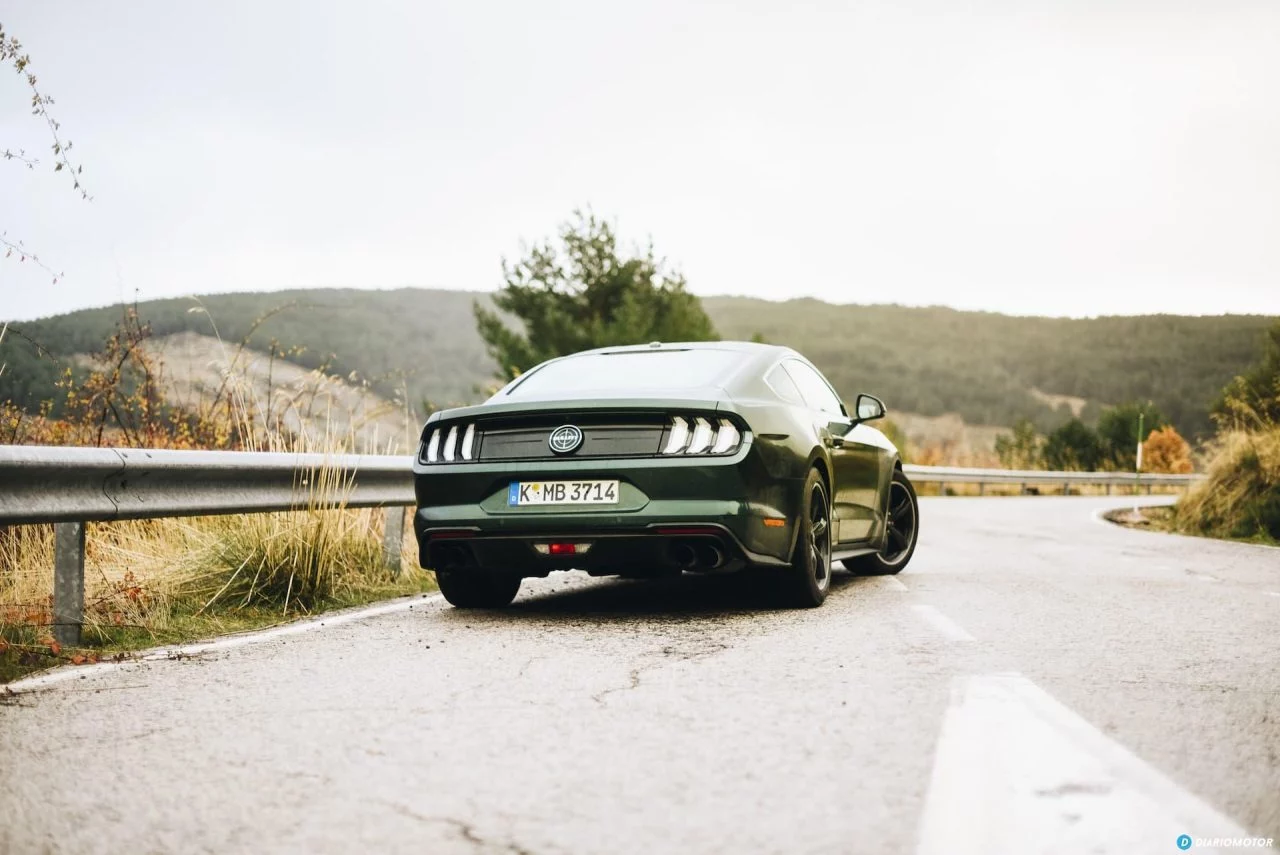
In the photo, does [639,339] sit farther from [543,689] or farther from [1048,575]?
[543,689]

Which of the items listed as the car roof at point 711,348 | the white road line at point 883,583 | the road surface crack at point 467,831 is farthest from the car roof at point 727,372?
the road surface crack at point 467,831

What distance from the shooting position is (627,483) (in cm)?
605

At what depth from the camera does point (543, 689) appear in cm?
443

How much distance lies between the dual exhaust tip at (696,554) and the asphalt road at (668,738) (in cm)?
30

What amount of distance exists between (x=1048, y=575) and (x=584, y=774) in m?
6.54

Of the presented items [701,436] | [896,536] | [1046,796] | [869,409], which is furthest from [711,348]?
[1046,796]

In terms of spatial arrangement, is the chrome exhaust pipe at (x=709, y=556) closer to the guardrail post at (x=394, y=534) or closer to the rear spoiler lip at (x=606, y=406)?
the rear spoiler lip at (x=606, y=406)

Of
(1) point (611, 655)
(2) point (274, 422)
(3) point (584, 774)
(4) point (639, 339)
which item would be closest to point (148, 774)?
(3) point (584, 774)

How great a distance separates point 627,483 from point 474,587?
4.35ft

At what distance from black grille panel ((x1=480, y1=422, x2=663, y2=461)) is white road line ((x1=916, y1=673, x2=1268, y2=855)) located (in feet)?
7.96

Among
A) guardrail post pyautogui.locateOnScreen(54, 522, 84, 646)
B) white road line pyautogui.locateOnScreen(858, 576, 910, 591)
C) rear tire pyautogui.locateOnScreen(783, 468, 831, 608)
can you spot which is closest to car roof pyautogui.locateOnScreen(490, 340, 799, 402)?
rear tire pyautogui.locateOnScreen(783, 468, 831, 608)

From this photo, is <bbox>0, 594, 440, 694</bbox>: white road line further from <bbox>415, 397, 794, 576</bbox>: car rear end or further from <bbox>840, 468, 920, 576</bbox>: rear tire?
<bbox>840, 468, 920, 576</bbox>: rear tire

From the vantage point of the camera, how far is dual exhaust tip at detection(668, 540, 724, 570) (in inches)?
237

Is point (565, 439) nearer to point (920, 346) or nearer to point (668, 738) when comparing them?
point (668, 738)
